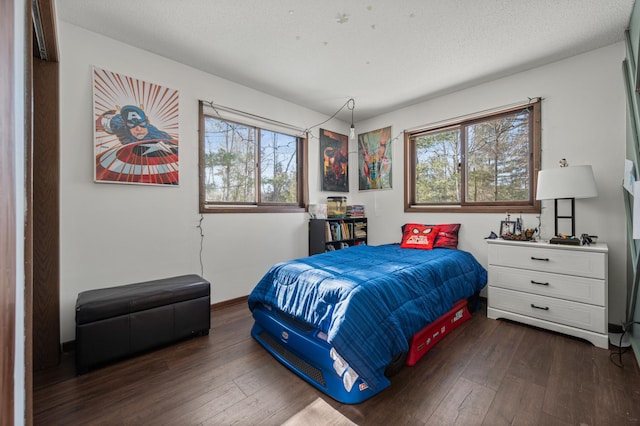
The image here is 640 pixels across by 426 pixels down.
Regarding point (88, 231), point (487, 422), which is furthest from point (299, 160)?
point (487, 422)

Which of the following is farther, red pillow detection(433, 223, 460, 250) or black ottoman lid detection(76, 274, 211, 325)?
red pillow detection(433, 223, 460, 250)

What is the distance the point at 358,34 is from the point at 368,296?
2.10m

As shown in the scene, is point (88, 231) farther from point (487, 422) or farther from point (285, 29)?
point (487, 422)

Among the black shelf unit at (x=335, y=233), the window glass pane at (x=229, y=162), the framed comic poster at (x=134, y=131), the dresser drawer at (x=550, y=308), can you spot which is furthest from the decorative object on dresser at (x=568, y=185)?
the framed comic poster at (x=134, y=131)

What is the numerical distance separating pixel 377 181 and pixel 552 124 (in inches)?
83.8

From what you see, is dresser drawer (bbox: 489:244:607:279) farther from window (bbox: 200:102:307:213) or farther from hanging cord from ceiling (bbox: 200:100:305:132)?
hanging cord from ceiling (bbox: 200:100:305:132)

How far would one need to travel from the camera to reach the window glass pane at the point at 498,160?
3.00 m

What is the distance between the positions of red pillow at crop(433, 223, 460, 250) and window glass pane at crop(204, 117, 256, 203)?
7.73 feet

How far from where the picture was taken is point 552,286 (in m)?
2.36

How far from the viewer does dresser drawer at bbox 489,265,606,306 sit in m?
2.17

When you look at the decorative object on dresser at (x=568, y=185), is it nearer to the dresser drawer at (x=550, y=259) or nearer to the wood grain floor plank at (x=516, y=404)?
the dresser drawer at (x=550, y=259)

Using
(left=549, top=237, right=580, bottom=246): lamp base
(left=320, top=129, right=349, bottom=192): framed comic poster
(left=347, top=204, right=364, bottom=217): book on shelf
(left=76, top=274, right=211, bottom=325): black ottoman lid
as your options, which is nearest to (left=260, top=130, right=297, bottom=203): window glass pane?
(left=320, top=129, right=349, bottom=192): framed comic poster

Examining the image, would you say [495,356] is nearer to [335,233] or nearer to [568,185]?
[568,185]

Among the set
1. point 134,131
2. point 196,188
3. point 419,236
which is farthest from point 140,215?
point 419,236
